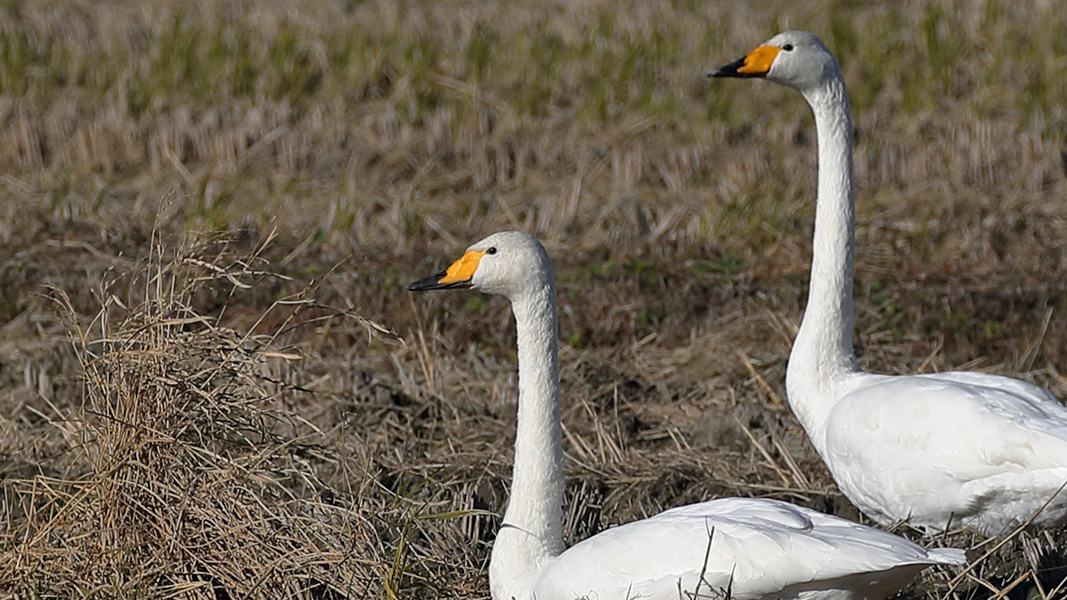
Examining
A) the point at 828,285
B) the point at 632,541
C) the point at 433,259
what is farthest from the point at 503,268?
the point at 433,259

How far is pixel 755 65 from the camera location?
510 cm

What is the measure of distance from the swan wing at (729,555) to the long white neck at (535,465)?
17cm

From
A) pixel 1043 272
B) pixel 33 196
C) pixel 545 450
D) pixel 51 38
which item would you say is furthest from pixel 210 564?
pixel 51 38

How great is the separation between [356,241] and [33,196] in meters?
2.34

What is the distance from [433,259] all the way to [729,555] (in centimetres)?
452

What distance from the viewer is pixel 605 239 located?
8.27 m

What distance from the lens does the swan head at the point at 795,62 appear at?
4992 mm

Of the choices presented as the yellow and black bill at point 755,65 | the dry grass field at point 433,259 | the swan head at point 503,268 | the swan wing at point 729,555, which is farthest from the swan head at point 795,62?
the swan wing at point 729,555

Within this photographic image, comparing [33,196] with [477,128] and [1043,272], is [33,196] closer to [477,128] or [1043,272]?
[477,128]

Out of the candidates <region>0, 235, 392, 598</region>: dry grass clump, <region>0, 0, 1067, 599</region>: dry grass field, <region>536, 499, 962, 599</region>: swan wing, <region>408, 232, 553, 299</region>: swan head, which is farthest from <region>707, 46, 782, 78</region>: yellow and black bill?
<region>0, 235, 392, 598</region>: dry grass clump

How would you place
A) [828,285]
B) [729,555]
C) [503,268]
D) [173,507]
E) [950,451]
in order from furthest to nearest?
[828,285]
[950,451]
[503,268]
[173,507]
[729,555]

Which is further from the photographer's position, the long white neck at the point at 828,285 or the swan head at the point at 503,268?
the long white neck at the point at 828,285

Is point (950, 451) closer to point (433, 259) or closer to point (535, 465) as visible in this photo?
→ point (535, 465)

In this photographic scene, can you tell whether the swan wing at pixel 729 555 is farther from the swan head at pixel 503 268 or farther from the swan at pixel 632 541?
the swan head at pixel 503 268
